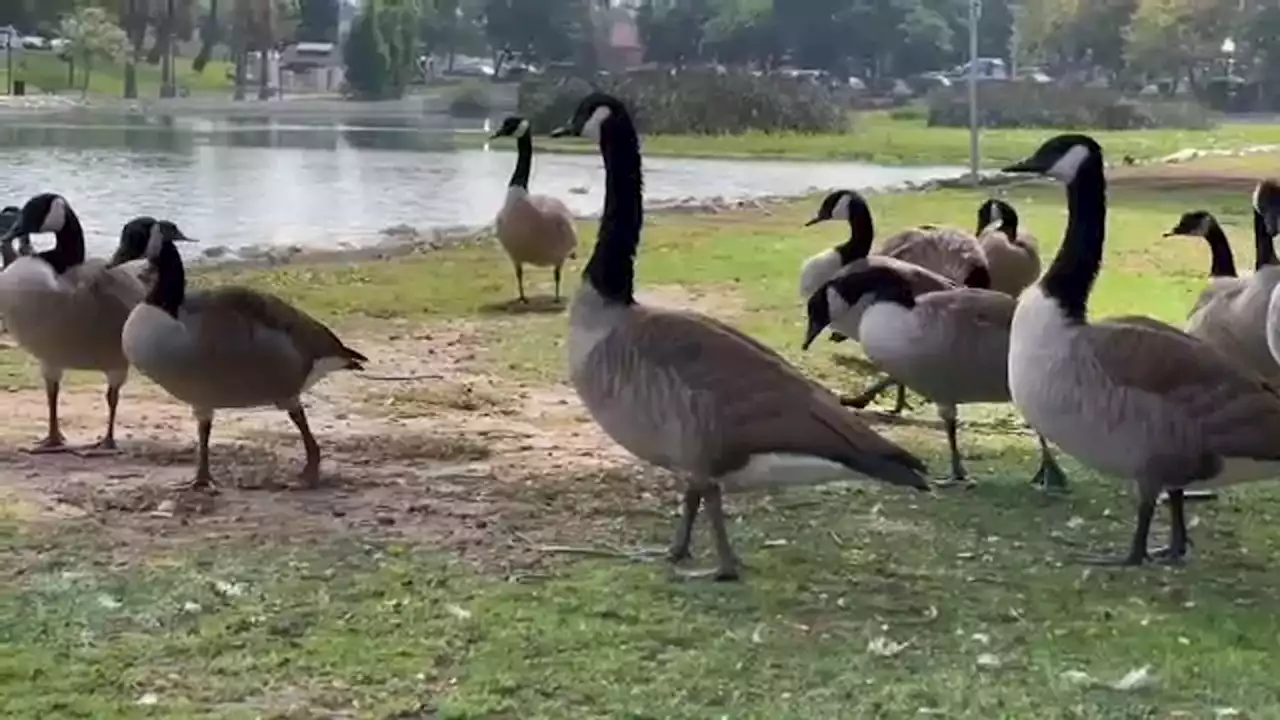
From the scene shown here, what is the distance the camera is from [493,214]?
2511 centimetres

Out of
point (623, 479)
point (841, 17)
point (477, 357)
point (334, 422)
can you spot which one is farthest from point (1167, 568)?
point (841, 17)

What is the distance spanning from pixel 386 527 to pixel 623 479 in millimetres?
1314

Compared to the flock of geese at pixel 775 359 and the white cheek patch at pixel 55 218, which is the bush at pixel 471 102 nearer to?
the white cheek patch at pixel 55 218

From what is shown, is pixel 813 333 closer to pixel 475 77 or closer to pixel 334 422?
pixel 334 422

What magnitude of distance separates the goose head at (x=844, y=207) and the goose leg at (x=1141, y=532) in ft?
16.4

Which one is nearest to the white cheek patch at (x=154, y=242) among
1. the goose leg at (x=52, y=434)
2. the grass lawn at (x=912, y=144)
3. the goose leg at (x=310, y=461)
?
the goose leg at (x=310, y=461)

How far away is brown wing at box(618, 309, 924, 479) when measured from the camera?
19.3 feet

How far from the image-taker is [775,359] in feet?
20.7

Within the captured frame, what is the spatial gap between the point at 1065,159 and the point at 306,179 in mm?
25828

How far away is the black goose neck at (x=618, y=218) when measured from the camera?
6.49 m

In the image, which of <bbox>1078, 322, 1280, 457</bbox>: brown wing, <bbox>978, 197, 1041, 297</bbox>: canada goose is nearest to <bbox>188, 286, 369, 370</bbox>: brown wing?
A: <bbox>1078, 322, 1280, 457</bbox>: brown wing

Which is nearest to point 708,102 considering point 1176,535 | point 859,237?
point 859,237

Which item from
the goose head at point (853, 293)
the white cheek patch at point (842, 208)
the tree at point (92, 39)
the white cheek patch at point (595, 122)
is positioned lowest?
the goose head at point (853, 293)

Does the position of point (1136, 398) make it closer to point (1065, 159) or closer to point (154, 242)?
point (1065, 159)
